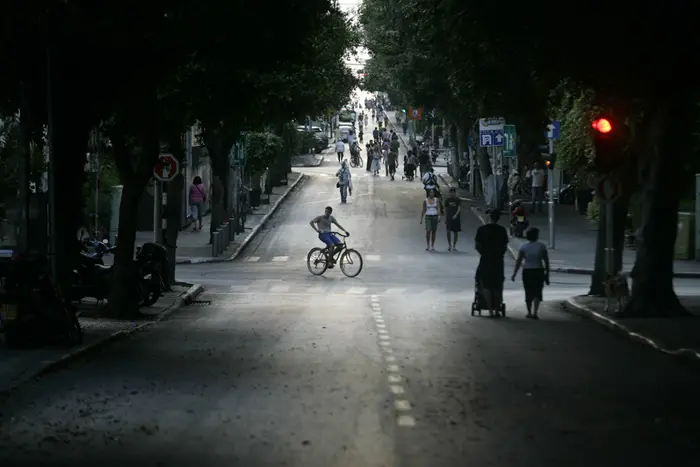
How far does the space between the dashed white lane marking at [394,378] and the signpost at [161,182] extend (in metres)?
6.87

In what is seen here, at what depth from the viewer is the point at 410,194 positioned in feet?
221

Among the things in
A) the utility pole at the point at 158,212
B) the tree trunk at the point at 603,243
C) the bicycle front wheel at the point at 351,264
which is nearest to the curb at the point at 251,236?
the bicycle front wheel at the point at 351,264

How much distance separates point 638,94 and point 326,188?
48329 mm

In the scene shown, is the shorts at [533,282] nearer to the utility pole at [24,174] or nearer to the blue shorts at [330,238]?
the utility pole at [24,174]

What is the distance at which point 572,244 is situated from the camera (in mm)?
45156

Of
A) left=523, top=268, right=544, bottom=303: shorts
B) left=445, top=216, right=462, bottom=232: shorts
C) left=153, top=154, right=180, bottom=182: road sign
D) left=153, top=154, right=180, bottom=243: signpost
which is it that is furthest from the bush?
left=523, top=268, right=544, bottom=303: shorts

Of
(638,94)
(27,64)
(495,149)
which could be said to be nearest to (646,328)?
(638,94)

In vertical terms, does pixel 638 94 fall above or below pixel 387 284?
above

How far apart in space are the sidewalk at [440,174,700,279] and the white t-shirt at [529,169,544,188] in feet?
3.92

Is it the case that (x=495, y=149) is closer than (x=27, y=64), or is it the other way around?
(x=27, y=64)

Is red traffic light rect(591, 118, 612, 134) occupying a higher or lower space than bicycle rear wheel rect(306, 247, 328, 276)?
higher

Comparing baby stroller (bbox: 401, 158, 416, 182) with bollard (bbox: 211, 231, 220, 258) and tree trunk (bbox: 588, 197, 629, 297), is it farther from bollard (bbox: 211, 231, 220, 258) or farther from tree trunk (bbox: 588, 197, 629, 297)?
tree trunk (bbox: 588, 197, 629, 297)

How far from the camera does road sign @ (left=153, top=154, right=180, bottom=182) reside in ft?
93.8

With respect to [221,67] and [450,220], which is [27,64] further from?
[450,220]
